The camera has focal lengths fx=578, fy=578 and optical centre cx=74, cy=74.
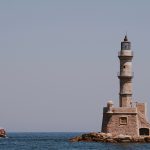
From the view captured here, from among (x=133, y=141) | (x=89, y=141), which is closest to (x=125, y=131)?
(x=133, y=141)

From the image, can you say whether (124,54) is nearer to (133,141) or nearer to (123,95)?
(123,95)

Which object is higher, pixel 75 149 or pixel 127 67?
pixel 127 67

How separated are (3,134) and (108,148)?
55.7 meters

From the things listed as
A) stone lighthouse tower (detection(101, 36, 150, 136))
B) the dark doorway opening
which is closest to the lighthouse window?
stone lighthouse tower (detection(101, 36, 150, 136))

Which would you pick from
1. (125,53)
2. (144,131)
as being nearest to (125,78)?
(125,53)

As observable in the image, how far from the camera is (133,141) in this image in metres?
60.8

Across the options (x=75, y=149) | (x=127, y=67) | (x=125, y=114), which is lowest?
(x=75, y=149)

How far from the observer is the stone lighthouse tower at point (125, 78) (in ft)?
203

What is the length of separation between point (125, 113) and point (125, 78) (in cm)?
378

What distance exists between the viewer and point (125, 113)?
61.1 m

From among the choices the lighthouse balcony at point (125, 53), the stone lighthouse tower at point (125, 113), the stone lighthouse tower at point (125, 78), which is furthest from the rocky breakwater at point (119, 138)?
the lighthouse balcony at point (125, 53)

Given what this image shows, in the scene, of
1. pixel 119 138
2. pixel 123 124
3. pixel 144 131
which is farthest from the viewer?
pixel 144 131

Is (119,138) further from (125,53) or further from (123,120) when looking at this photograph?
(125,53)

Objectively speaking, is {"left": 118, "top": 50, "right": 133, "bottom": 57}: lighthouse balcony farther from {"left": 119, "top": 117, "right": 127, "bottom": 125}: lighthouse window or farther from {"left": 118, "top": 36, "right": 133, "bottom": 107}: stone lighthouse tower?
{"left": 119, "top": 117, "right": 127, "bottom": 125}: lighthouse window
